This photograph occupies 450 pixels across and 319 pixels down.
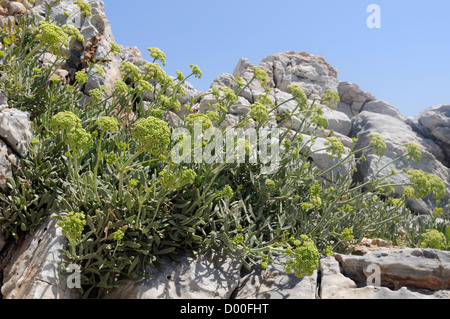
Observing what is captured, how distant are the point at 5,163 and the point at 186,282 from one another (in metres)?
2.38

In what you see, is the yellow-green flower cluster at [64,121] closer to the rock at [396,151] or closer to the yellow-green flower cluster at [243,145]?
the yellow-green flower cluster at [243,145]

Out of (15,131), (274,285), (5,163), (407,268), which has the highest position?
(15,131)

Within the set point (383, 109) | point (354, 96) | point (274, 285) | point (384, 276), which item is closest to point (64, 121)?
point (274, 285)

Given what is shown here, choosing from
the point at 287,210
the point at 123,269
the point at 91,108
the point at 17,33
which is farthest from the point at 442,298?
the point at 17,33

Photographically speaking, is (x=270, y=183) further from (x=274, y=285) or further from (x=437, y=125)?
(x=437, y=125)

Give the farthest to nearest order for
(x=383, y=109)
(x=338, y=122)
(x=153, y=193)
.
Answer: (x=383, y=109), (x=338, y=122), (x=153, y=193)

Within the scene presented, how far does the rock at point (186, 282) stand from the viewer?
391 cm

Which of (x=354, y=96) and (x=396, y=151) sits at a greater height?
(x=354, y=96)

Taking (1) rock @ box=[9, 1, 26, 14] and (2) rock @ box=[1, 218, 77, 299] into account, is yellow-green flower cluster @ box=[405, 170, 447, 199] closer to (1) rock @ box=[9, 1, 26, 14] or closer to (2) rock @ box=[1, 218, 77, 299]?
(2) rock @ box=[1, 218, 77, 299]

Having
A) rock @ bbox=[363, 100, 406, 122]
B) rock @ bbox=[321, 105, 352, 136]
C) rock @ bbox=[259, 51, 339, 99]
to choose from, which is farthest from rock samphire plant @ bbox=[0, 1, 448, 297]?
rock @ bbox=[363, 100, 406, 122]

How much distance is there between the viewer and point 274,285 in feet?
13.5

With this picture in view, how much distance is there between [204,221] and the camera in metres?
4.29

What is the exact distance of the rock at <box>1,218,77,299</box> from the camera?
377cm

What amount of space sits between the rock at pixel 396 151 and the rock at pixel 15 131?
303 inches
